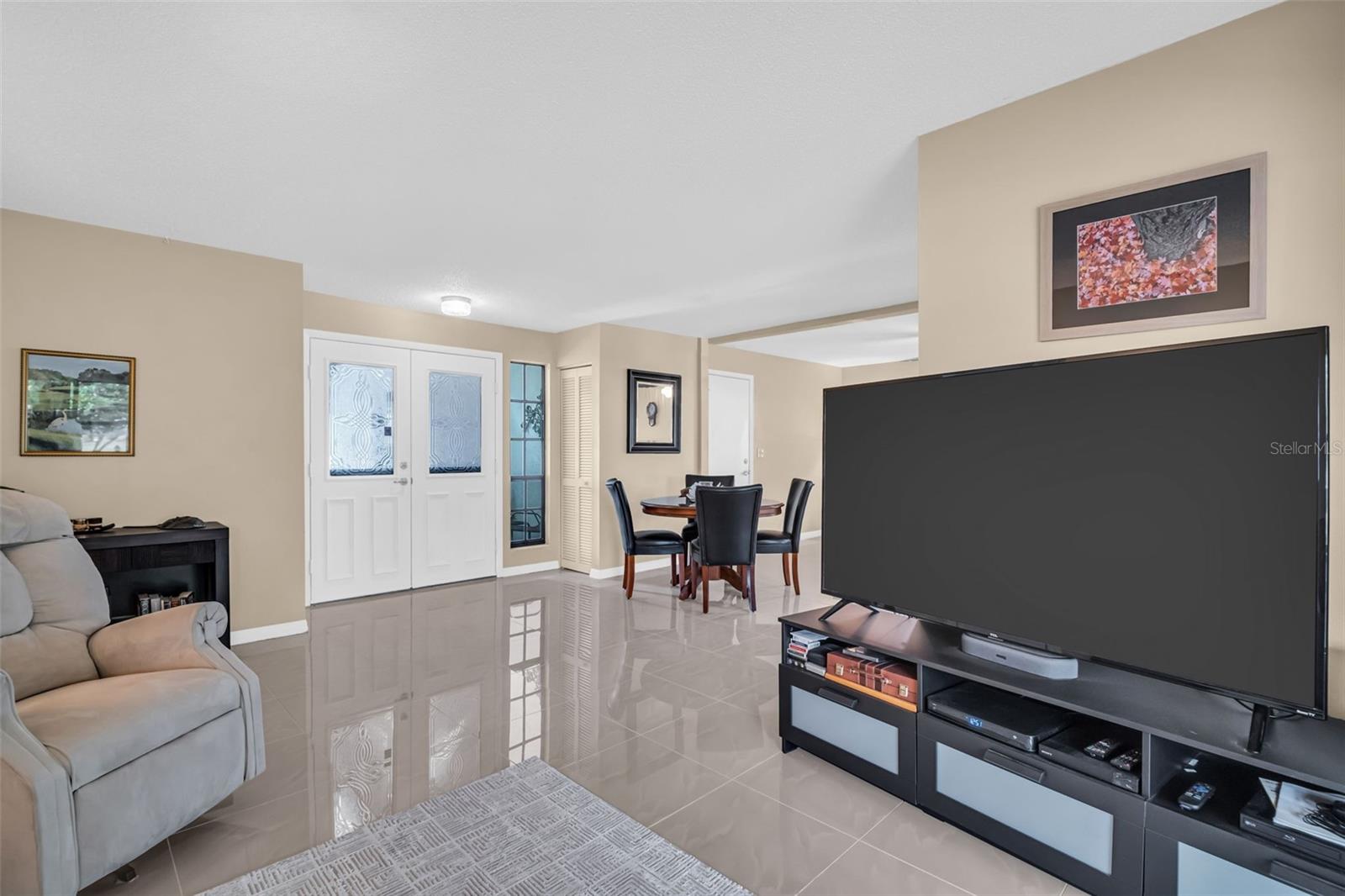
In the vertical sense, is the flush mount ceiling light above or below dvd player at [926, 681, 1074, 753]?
above

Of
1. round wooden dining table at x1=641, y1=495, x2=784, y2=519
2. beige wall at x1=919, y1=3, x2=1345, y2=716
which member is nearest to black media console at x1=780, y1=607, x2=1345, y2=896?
beige wall at x1=919, y1=3, x2=1345, y2=716

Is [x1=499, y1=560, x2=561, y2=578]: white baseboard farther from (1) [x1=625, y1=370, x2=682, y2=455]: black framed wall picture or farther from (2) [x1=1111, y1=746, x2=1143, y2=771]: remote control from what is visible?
(2) [x1=1111, y1=746, x2=1143, y2=771]: remote control

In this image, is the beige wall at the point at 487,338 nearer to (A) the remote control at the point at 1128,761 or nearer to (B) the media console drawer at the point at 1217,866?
(A) the remote control at the point at 1128,761

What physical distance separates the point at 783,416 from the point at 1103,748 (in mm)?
6599

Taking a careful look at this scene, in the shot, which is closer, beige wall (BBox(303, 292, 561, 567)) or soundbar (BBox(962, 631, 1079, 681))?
soundbar (BBox(962, 631, 1079, 681))

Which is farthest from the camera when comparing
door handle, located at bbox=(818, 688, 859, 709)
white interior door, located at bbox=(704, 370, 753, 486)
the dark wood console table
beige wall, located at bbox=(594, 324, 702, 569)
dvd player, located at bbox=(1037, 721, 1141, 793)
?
white interior door, located at bbox=(704, 370, 753, 486)

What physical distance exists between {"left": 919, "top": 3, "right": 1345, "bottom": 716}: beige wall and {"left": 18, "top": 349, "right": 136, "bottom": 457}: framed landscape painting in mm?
4120

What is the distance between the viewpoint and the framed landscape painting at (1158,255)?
5.38ft

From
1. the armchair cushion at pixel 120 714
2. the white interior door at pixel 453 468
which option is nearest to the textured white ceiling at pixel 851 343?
the white interior door at pixel 453 468

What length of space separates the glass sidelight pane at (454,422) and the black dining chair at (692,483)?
1.99m

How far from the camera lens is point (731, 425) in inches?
294

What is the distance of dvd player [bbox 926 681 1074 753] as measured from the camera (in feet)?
5.83

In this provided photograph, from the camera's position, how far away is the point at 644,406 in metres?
6.23

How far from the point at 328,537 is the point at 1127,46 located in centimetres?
540
